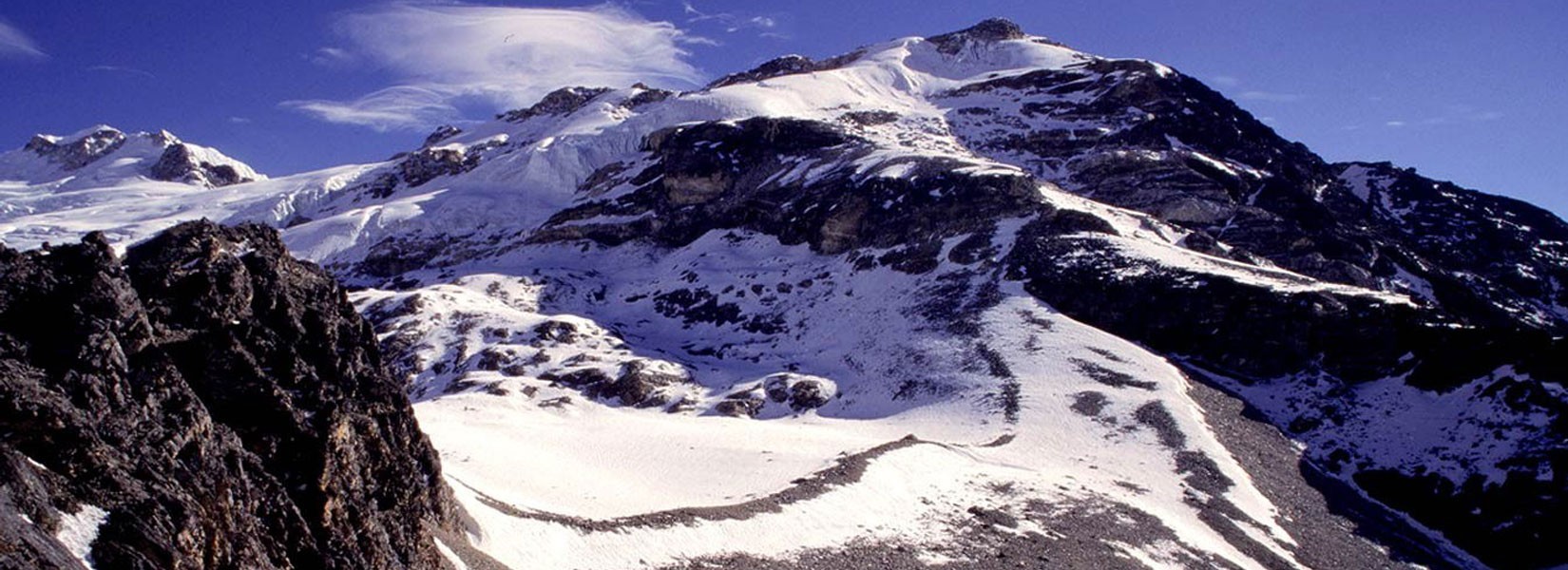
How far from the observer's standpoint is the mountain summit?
32.8 meters

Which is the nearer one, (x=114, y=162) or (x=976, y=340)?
(x=976, y=340)

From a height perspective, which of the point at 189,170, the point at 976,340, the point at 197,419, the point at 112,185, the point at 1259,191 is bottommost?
the point at 197,419

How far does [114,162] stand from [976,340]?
191766 mm

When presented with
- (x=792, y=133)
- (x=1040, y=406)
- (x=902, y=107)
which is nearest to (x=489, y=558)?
(x=1040, y=406)

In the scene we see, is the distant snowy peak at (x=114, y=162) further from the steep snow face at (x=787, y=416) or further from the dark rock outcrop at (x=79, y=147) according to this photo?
the steep snow face at (x=787, y=416)

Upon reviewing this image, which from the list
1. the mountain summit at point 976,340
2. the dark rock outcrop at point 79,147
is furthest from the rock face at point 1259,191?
the dark rock outcrop at point 79,147

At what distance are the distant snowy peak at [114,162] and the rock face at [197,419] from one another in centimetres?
18452

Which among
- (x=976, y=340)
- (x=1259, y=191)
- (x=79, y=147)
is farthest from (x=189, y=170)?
(x=1259, y=191)

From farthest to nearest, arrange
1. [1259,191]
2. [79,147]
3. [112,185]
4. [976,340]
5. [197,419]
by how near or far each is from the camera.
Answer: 1. [79,147]
2. [112,185]
3. [1259,191]
4. [976,340]
5. [197,419]

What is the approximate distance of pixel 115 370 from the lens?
13.6m

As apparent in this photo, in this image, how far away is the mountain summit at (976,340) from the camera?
3275cm

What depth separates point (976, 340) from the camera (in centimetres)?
5959

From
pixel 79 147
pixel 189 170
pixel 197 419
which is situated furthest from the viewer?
pixel 79 147

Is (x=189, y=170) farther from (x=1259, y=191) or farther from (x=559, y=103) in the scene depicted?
(x=1259, y=191)
